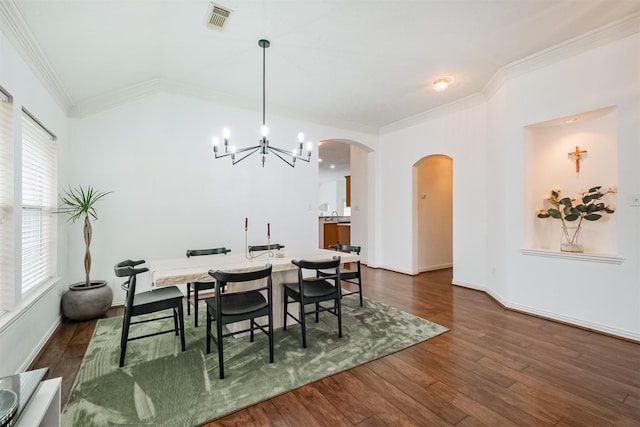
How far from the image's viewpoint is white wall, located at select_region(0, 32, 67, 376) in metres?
2.02

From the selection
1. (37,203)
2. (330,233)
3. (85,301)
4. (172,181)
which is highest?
(172,181)

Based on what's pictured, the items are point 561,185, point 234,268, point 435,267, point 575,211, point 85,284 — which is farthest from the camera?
point 435,267

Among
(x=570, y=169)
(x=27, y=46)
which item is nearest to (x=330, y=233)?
(x=570, y=169)

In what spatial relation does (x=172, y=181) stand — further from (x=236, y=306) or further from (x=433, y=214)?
(x=433, y=214)

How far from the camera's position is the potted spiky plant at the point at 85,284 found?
3.17 meters

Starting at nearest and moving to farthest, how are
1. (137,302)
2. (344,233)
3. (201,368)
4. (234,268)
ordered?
(201,368)
(137,302)
(234,268)
(344,233)

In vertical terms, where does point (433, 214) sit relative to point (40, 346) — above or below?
above

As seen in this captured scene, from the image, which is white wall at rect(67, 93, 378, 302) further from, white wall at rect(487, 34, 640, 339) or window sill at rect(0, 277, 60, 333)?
white wall at rect(487, 34, 640, 339)

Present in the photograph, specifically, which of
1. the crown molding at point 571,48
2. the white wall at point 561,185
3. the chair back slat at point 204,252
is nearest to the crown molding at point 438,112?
the white wall at point 561,185

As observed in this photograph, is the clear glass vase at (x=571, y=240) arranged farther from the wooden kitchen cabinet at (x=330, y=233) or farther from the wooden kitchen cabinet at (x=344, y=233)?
the wooden kitchen cabinet at (x=330, y=233)

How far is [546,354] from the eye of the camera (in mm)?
2506

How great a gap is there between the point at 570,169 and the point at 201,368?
14.7 ft

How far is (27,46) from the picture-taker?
2273 millimetres

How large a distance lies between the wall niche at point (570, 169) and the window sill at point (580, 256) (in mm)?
101
